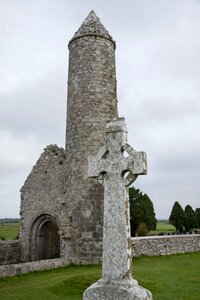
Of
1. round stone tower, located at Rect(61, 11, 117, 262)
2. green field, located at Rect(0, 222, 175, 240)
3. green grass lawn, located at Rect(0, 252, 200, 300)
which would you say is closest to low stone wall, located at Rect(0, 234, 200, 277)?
green grass lawn, located at Rect(0, 252, 200, 300)

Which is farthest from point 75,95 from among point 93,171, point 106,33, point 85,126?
point 93,171

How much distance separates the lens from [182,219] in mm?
46656

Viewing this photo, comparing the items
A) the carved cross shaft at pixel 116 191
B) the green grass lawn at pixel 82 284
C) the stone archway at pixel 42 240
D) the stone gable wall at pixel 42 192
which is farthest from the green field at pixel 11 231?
the carved cross shaft at pixel 116 191

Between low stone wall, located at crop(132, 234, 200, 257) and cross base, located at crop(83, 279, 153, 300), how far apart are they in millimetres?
11349

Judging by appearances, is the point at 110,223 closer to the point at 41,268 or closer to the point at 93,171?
the point at 93,171

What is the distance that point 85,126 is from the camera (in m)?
17.1

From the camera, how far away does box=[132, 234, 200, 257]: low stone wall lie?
17.4m

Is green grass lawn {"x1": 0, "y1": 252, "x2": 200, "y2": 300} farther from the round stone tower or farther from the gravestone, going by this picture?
the gravestone

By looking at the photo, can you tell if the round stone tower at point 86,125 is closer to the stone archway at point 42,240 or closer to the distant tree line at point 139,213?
the stone archway at point 42,240

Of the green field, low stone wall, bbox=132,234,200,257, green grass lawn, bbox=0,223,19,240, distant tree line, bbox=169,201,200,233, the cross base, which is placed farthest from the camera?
distant tree line, bbox=169,201,200,233

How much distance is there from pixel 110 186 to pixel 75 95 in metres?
12.0

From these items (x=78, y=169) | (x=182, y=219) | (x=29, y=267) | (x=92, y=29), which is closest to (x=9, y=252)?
(x=29, y=267)

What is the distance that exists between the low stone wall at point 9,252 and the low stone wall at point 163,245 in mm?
6066

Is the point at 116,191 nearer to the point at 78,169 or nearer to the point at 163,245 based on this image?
the point at 78,169
